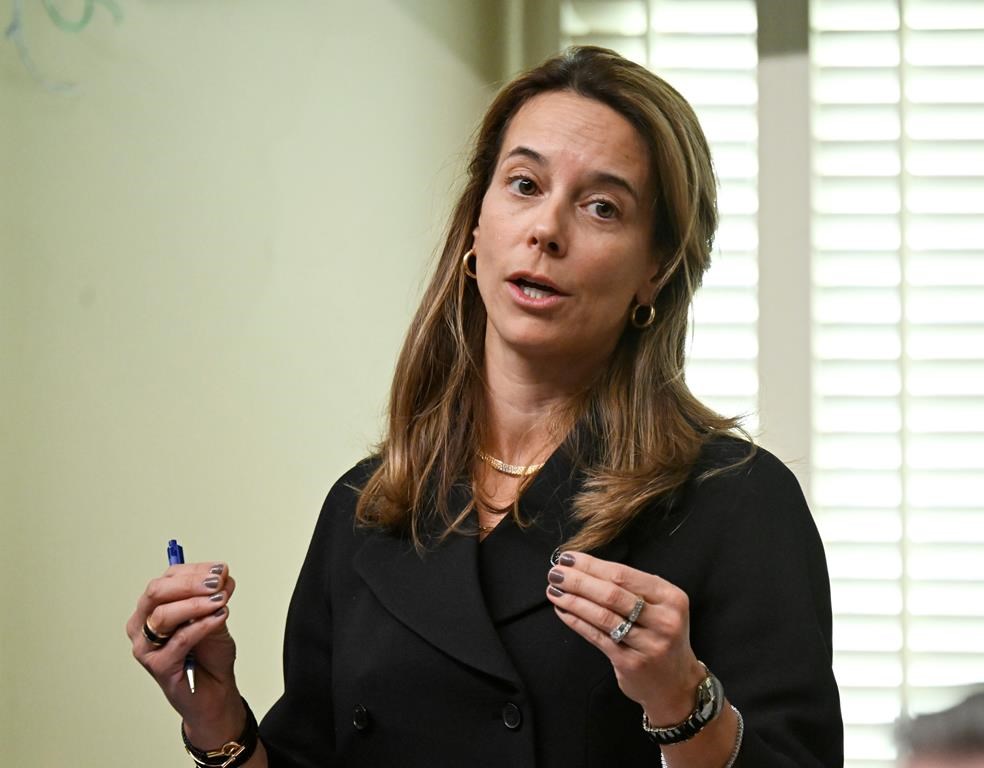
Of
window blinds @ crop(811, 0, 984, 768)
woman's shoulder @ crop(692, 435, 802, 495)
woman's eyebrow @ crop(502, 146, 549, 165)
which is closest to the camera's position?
woman's shoulder @ crop(692, 435, 802, 495)

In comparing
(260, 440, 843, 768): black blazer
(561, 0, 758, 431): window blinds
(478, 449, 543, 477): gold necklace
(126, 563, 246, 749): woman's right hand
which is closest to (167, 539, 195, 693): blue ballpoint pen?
(126, 563, 246, 749): woman's right hand

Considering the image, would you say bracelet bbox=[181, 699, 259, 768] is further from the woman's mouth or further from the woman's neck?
the woman's mouth

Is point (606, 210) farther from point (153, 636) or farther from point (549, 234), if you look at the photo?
point (153, 636)

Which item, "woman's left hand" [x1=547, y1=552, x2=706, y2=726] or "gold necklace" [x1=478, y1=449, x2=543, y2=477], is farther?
"gold necklace" [x1=478, y1=449, x2=543, y2=477]

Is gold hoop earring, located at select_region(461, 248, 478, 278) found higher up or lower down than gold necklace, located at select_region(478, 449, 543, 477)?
higher up

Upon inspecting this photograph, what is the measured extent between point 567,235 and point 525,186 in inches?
4.3

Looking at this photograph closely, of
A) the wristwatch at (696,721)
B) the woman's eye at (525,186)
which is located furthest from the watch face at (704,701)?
the woman's eye at (525,186)

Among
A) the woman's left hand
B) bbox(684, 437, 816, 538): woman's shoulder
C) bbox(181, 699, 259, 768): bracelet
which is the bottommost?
bbox(181, 699, 259, 768): bracelet

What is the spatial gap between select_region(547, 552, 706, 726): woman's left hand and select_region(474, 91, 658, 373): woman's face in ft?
1.31

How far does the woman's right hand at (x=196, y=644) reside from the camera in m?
1.53

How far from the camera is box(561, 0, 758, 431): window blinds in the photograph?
102 inches

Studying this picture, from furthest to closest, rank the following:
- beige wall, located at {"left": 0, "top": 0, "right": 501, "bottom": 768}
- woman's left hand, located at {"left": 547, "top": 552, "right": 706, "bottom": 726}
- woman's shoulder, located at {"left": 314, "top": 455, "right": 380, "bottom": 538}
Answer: beige wall, located at {"left": 0, "top": 0, "right": 501, "bottom": 768}, woman's shoulder, located at {"left": 314, "top": 455, "right": 380, "bottom": 538}, woman's left hand, located at {"left": 547, "top": 552, "right": 706, "bottom": 726}

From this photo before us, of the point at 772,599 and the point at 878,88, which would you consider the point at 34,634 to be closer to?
the point at 772,599

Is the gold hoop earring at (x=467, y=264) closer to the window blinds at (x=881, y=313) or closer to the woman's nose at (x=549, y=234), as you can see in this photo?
the woman's nose at (x=549, y=234)
